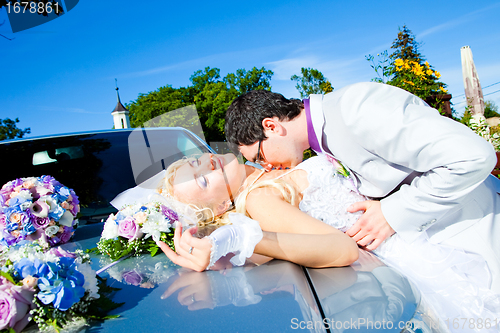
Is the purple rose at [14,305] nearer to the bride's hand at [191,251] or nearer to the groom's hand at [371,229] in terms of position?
the bride's hand at [191,251]

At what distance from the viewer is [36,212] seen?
194 cm

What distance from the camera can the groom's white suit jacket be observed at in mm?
1470

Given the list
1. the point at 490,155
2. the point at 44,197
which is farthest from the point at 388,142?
the point at 44,197

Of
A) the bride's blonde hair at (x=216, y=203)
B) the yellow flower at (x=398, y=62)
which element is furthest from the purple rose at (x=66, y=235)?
the yellow flower at (x=398, y=62)

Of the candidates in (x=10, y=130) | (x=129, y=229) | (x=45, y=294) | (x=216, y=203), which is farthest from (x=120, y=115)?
(x=45, y=294)

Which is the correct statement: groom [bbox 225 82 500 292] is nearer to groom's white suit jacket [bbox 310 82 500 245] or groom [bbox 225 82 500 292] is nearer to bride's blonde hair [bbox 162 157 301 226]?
groom's white suit jacket [bbox 310 82 500 245]

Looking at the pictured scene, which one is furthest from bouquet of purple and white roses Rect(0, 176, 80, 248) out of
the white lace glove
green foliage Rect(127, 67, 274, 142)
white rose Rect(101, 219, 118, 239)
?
green foliage Rect(127, 67, 274, 142)

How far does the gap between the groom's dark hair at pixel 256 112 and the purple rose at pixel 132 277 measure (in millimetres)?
1122

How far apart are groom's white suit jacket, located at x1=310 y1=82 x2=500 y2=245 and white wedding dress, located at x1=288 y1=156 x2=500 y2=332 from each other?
0.31 ft

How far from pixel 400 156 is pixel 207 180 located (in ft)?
3.87

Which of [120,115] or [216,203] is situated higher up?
[120,115]

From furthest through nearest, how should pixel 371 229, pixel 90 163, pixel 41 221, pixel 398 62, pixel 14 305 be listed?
pixel 398 62
pixel 90 163
pixel 41 221
pixel 371 229
pixel 14 305

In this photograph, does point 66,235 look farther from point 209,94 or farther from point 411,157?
point 209,94

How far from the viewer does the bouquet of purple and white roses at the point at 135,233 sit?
1.73 m
